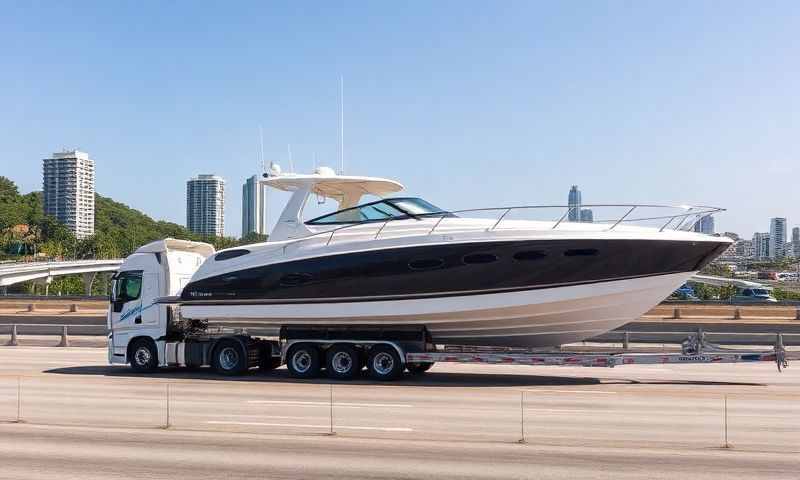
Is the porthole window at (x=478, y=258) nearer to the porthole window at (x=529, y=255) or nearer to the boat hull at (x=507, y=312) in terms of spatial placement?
the porthole window at (x=529, y=255)

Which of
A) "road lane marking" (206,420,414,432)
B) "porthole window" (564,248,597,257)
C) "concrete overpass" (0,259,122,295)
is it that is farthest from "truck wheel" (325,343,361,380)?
"concrete overpass" (0,259,122,295)

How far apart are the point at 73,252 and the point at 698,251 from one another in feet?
371

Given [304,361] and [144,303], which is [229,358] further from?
[144,303]

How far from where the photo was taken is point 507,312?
16219mm

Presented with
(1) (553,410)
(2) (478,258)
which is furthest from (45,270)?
(1) (553,410)

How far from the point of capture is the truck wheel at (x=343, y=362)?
17.0 metres

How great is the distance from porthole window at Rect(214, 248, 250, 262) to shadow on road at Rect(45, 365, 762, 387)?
2.86 meters

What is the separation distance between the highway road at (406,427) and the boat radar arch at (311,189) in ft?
11.7

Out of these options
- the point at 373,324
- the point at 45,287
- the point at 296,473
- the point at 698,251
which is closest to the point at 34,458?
the point at 296,473

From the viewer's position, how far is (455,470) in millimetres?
8461

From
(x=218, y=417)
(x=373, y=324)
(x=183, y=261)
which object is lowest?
(x=218, y=417)

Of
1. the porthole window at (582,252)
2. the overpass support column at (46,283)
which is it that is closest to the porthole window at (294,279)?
the porthole window at (582,252)

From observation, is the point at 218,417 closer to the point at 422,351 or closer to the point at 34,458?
the point at 34,458

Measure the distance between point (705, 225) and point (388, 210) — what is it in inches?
272
